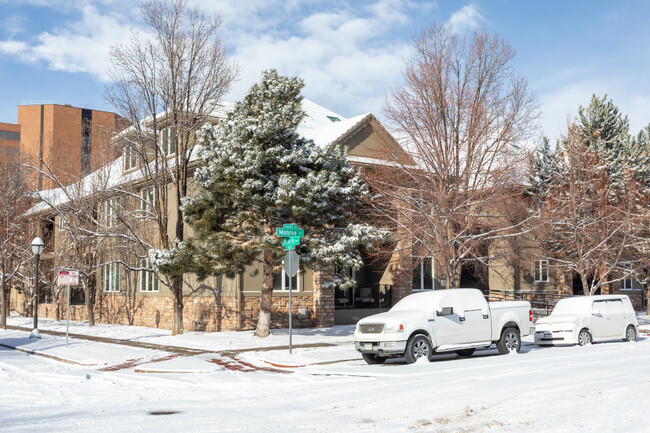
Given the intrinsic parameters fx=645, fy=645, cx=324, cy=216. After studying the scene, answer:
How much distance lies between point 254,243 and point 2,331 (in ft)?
53.2

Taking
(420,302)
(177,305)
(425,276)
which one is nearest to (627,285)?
(425,276)

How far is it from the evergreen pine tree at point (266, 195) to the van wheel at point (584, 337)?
6.92m

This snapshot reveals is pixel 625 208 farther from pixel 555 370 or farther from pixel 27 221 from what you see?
pixel 27 221

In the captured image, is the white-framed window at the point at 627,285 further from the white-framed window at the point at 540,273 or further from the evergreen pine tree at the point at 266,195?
the evergreen pine tree at the point at 266,195

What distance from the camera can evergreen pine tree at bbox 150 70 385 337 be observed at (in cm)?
2078

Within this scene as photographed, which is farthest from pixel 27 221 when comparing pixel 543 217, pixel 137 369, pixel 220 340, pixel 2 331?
pixel 543 217

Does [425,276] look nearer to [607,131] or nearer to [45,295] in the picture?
[607,131]

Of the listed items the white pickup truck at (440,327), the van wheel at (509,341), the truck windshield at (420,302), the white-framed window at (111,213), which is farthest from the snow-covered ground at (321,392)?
the white-framed window at (111,213)

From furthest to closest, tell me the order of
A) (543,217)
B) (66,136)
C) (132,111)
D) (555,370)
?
(66,136) < (543,217) < (132,111) < (555,370)

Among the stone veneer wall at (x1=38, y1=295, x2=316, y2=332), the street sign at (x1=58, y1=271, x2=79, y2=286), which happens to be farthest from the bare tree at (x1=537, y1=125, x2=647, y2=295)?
the street sign at (x1=58, y1=271, x2=79, y2=286)

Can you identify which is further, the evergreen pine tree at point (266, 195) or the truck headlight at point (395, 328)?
the evergreen pine tree at point (266, 195)

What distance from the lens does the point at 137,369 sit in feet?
50.3

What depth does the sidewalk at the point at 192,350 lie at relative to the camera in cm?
1597

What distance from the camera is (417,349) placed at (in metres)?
15.4
